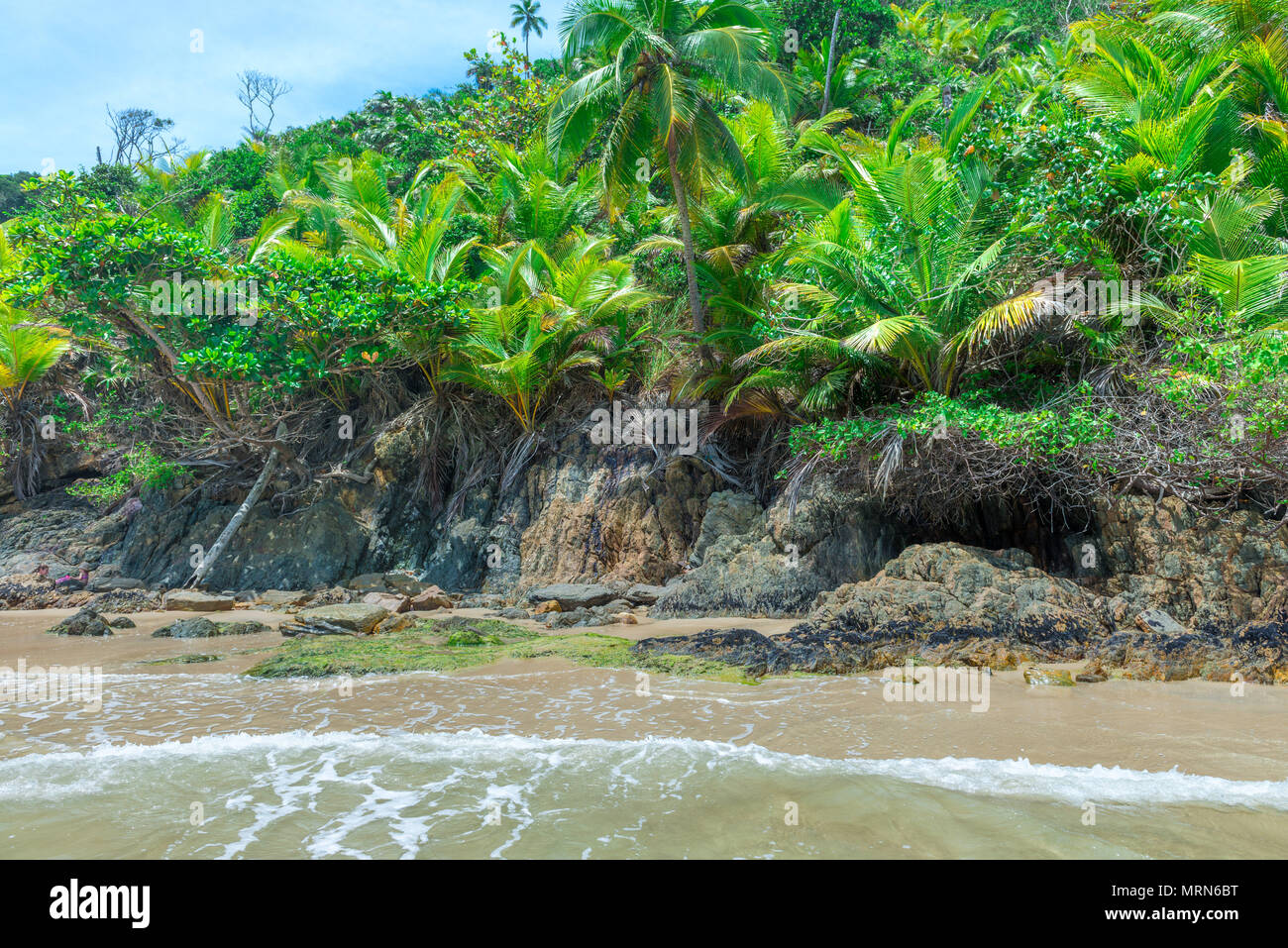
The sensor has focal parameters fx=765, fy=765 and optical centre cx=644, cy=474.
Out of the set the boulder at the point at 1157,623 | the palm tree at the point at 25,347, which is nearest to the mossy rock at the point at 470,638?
the boulder at the point at 1157,623

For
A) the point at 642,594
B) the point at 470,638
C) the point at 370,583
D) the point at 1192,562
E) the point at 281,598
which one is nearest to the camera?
the point at 1192,562

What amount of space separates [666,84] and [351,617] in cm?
919

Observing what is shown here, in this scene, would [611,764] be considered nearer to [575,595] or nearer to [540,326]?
[575,595]

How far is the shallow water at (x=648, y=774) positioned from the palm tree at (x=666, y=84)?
8573 millimetres

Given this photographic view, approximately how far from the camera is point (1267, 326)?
759cm

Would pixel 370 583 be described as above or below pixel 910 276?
below

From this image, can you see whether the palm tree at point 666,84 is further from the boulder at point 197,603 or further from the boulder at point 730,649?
the boulder at point 197,603

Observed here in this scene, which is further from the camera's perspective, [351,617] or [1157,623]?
[351,617]

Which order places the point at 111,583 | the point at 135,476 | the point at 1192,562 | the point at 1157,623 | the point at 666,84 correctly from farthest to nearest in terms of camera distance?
the point at 135,476 → the point at 111,583 → the point at 666,84 → the point at 1192,562 → the point at 1157,623

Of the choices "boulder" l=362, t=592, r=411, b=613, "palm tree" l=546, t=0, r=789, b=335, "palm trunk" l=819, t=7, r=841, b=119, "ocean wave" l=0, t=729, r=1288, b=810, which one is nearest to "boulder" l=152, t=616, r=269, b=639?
"boulder" l=362, t=592, r=411, b=613

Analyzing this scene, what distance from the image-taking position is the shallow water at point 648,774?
3133 mm

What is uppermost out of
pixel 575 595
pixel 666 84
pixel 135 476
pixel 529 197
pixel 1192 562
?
pixel 666 84

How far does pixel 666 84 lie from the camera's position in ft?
39.4

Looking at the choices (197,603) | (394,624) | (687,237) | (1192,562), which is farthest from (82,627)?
(1192,562)
